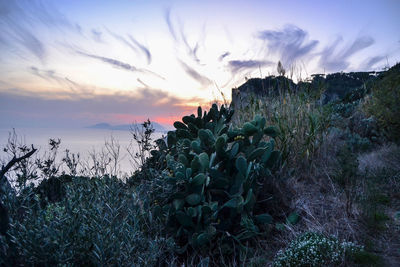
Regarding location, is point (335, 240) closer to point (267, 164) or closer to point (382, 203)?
point (267, 164)

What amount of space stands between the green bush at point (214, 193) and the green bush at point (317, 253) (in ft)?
1.69

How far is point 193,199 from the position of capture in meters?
3.32

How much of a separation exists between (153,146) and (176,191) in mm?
797

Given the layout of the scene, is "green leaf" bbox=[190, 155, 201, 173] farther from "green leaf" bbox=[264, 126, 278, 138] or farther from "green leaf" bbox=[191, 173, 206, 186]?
"green leaf" bbox=[264, 126, 278, 138]

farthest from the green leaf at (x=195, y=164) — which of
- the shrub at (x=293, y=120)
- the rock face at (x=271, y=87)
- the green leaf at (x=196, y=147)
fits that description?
the rock face at (x=271, y=87)

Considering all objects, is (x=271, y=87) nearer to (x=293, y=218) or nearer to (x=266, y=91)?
(x=266, y=91)

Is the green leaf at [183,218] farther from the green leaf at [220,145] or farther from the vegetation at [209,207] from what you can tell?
the green leaf at [220,145]

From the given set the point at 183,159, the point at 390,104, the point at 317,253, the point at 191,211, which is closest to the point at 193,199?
the point at 191,211

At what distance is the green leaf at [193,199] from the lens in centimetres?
331

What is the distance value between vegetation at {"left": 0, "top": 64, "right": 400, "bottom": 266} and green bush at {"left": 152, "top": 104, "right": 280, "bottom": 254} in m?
0.01

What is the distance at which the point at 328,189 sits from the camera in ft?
14.7

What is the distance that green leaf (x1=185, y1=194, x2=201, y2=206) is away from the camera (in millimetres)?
3311

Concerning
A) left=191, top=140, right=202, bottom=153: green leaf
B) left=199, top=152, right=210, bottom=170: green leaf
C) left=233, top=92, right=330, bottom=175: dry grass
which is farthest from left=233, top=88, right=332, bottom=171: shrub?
left=199, top=152, right=210, bottom=170: green leaf

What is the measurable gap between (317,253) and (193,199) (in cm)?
131
